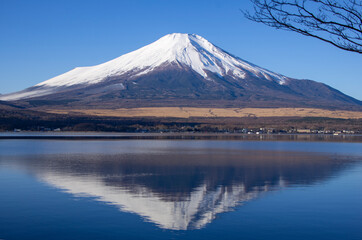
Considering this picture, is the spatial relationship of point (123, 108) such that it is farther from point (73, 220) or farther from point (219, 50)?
point (73, 220)

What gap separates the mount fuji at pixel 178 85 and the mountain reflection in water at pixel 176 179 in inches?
3519

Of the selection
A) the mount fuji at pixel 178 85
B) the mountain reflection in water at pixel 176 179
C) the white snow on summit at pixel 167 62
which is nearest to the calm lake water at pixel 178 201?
the mountain reflection in water at pixel 176 179

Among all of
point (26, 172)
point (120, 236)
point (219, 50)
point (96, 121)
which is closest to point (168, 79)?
point (219, 50)

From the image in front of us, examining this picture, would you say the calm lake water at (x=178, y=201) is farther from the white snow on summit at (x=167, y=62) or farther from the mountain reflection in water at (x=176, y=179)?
the white snow on summit at (x=167, y=62)

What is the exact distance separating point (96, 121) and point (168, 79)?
76.9 m

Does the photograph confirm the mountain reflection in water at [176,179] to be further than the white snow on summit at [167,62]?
No

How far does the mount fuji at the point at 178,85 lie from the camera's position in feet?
412

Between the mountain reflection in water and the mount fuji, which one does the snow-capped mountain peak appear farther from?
the mountain reflection in water

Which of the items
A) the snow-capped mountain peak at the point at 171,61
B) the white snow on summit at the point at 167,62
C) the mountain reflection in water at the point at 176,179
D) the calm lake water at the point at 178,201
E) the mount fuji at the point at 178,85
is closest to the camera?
the calm lake water at the point at 178,201

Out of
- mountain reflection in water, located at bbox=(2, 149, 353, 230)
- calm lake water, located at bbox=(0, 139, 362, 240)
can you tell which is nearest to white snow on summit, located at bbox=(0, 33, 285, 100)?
mountain reflection in water, located at bbox=(2, 149, 353, 230)

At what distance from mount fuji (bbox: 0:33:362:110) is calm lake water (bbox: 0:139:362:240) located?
93.6 meters

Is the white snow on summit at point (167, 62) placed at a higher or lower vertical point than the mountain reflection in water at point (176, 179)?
higher

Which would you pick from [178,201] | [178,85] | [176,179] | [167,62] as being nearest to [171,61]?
[167,62]

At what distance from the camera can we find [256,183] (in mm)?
16891
